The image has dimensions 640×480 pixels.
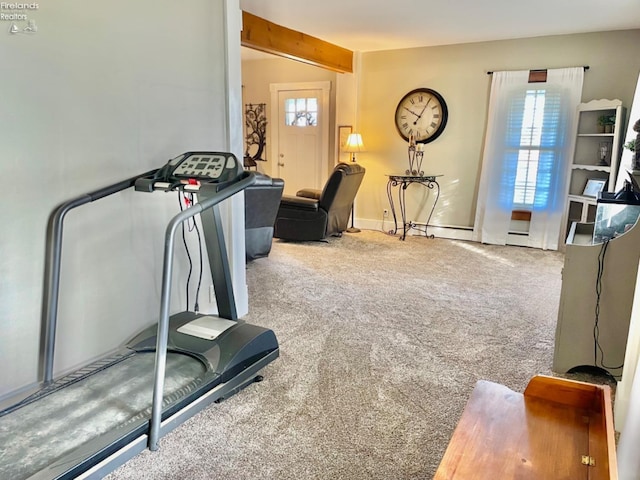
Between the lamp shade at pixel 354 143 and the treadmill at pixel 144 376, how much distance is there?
161 inches

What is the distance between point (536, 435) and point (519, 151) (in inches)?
190

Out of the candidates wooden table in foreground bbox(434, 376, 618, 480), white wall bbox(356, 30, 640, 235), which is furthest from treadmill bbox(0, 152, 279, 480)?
white wall bbox(356, 30, 640, 235)

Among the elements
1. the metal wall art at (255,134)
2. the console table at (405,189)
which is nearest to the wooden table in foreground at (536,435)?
the console table at (405,189)

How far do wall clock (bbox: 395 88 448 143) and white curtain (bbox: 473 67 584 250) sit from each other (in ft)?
2.09

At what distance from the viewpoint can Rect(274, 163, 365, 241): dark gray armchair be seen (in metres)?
5.45

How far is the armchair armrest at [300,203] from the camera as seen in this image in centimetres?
554

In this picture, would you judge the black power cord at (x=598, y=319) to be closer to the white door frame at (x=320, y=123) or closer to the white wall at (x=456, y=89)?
the white wall at (x=456, y=89)

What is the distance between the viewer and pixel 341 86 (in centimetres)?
655

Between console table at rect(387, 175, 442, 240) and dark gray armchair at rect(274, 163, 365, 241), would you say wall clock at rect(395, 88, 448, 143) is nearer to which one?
console table at rect(387, 175, 442, 240)

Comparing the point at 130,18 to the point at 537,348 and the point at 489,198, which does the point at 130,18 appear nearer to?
the point at 537,348

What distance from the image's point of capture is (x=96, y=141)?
2.31 meters

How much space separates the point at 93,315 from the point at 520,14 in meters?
4.41

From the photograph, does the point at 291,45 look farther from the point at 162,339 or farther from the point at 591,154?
the point at 162,339

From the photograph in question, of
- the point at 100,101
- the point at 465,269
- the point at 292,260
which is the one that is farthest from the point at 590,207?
the point at 100,101
